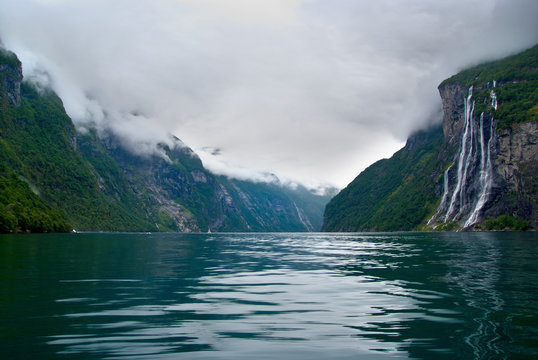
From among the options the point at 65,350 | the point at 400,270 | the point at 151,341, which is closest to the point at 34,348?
the point at 65,350

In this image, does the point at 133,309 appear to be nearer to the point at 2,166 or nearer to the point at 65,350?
the point at 65,350

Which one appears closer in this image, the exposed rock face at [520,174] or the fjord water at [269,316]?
the fjord water at [269,316]

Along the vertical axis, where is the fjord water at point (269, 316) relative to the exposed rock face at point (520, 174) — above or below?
A: below

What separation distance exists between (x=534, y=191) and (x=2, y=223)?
207884mm

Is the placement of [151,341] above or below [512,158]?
below

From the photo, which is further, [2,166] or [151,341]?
[2,166]

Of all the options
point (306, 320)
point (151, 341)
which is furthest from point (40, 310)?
point (306, 320)

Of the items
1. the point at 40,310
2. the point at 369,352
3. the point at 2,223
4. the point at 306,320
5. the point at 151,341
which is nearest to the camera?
the point at 369,352

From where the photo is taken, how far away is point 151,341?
11523 millimetres

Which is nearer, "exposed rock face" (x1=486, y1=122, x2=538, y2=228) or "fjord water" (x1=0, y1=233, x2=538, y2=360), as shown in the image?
"fjord water" (x1=0, y1=233, x2=538, y2=360)

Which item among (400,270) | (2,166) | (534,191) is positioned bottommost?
(400,270)

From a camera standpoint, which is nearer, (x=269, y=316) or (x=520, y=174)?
(x=269, y=316)

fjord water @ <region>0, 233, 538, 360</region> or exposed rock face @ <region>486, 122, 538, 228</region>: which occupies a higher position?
exposed rock face @ <region>486, 122, 538, 228</region>

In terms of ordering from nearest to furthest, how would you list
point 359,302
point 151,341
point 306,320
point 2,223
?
1. point 151,341
2. point 306,320
3. point 359,302
4. point 2,223
